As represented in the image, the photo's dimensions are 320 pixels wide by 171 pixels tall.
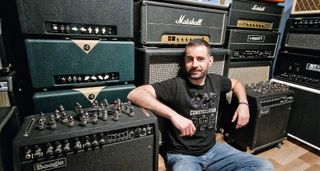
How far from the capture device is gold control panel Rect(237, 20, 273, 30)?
146 cm

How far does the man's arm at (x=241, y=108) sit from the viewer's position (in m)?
1.25

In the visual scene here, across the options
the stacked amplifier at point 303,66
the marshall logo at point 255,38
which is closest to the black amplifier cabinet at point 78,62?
the marshall logo at point 255,38

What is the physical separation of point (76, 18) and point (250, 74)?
1.37 metres

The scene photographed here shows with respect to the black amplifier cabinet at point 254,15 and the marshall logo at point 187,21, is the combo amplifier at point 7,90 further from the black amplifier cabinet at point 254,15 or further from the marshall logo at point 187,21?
the black amplifier cabinet at point 254,15

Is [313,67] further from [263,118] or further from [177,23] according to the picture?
[177,23]

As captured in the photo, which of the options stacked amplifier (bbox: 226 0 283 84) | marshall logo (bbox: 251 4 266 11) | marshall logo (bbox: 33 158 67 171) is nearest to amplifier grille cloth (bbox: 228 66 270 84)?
stacked amplifier (bbox: 226 0 283 84)

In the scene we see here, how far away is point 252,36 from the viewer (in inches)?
59.7

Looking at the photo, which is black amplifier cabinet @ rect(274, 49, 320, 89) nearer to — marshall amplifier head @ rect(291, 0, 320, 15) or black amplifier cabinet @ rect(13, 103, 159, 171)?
marshall amplifier head @ rect(291, 0, 320, 15)

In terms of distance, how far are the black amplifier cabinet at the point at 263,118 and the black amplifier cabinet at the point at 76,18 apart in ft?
3.21

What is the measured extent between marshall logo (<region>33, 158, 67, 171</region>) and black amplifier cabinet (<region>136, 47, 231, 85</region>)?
0.57 metres

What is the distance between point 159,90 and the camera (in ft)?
3.64

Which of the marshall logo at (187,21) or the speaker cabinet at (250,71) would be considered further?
the speaker cabinet at (250,71)

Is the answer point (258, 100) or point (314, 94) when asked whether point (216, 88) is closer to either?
point (258, 100)

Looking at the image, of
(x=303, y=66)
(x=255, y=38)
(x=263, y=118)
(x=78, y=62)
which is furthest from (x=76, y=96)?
(x=303, y=66)
